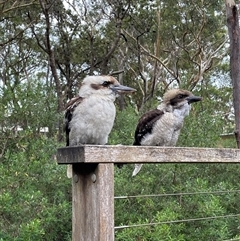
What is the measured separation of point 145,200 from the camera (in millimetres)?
3285

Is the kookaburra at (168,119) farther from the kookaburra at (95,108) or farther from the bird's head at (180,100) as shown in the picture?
the kookaburra at (95,108)

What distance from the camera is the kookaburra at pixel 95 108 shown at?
1871 mm

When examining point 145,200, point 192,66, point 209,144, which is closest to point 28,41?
point 192,66

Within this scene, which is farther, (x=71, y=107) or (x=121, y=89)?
(x=71, y=107)

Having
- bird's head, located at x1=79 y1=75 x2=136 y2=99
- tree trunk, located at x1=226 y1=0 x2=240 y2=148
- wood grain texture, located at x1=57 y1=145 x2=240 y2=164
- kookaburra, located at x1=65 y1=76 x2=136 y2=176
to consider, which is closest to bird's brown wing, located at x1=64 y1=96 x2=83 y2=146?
kookaburra, located at x1=65 y1=76 x2=136 y2=176

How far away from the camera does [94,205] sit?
4.35 ft

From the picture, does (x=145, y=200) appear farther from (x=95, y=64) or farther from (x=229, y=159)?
(x=95, y=64)

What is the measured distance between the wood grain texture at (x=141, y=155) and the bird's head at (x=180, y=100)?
73cm

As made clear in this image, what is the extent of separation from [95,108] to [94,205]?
625mm

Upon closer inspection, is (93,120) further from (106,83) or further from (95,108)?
(106,83)

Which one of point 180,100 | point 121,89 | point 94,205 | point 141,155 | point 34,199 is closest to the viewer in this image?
point 94,205

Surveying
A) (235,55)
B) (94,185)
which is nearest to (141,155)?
(94,185)

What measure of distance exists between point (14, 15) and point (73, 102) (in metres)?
10.0

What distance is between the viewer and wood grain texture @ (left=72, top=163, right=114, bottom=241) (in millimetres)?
1311
